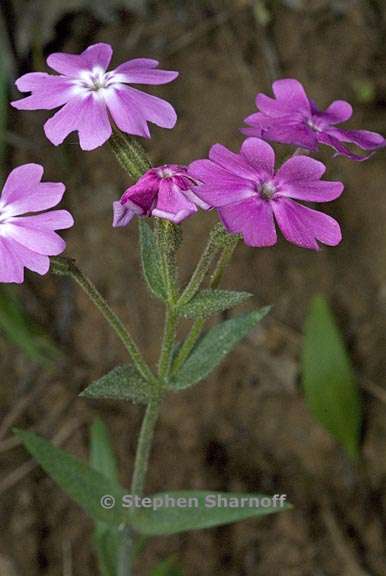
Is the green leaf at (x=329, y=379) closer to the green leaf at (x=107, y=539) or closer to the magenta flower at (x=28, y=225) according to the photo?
the green leaf at (x=107, y=539)

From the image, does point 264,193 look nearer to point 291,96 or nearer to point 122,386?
point 291,96

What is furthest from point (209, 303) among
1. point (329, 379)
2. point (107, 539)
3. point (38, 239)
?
point (329, 379)

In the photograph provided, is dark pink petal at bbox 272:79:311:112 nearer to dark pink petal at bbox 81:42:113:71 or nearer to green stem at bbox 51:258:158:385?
dark pink petal at bbox 81:42:113:71

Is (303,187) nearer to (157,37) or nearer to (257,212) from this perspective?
(257,212)

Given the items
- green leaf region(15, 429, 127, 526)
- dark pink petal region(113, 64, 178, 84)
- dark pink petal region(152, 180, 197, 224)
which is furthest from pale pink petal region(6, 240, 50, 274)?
green leaf region(15, 429, 127, 526)

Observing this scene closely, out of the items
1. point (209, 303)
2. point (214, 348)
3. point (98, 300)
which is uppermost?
point (98, 300)

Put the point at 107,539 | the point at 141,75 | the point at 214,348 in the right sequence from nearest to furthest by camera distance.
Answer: the point at 141,75 → the point at 214,348 → the point at 107,539
